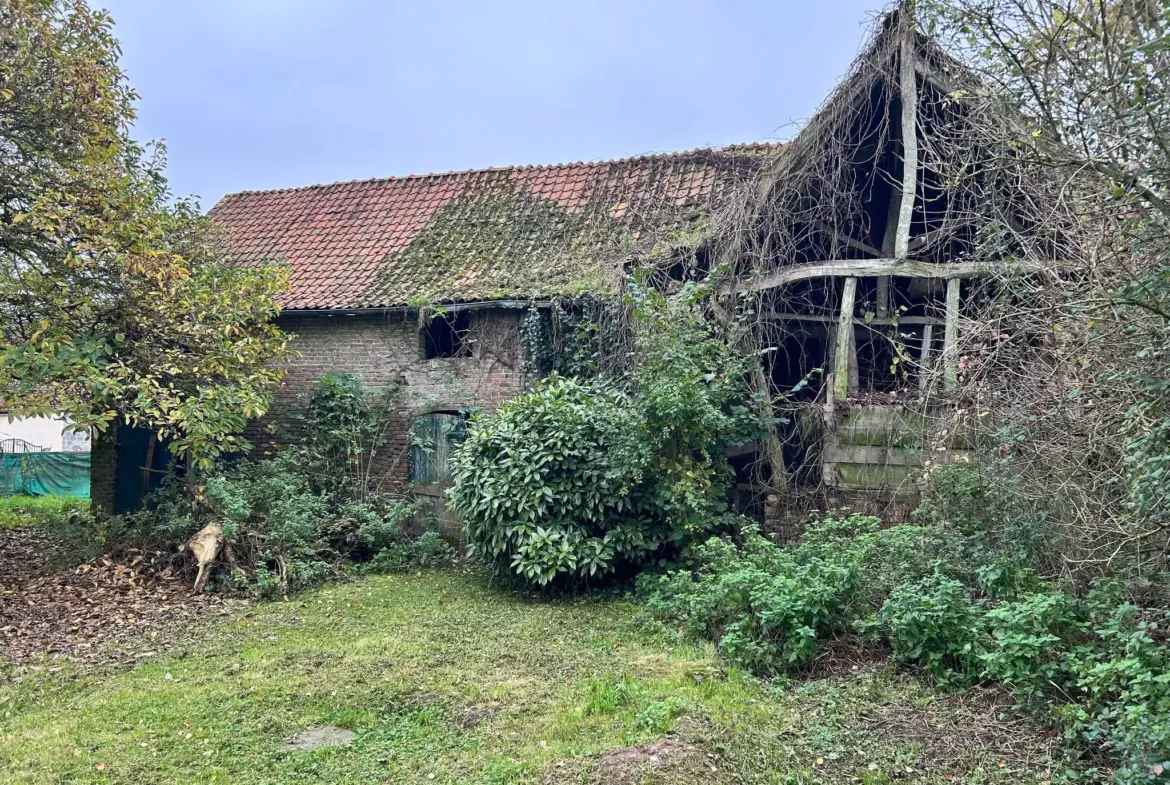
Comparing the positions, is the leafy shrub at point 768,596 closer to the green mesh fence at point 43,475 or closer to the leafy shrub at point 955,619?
the leafy shrub at point 955,619

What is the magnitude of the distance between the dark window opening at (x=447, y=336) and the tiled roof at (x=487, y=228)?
0.47 meters

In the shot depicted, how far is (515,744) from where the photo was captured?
454 cm

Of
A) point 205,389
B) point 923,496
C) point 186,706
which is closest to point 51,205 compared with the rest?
point 205,389

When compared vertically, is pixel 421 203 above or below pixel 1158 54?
above

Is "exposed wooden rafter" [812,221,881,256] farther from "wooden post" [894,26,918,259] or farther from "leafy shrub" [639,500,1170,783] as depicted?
"leafy shrub" [639,500,1170,783]

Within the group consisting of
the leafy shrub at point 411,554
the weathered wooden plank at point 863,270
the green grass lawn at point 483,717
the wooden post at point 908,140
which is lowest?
the leafy shrub at point 411,554

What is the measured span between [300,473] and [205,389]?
9.01ft

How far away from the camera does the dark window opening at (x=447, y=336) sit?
460 inches

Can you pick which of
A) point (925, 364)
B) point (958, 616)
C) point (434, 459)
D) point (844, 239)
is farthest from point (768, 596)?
point (434, 459)

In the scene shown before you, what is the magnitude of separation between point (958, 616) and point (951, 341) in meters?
3.55

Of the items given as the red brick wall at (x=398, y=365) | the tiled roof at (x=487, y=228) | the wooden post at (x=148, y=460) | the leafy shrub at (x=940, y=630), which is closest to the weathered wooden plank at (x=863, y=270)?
the tiled roof at (x=487, y=228)

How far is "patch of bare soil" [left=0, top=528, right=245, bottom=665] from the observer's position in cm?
683

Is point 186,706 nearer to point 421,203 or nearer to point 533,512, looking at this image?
point 533,512

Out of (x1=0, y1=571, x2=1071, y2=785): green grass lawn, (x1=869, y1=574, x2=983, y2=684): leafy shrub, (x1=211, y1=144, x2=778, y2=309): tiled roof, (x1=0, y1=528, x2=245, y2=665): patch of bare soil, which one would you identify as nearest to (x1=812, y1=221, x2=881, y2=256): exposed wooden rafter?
(x1=211, y1=144, x2=778, y2=309): tiled roof
